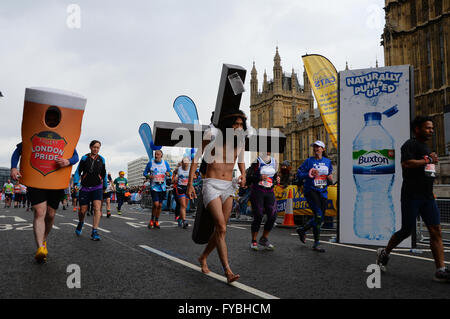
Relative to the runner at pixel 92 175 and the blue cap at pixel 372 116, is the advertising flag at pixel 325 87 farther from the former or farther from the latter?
the runner at pixel 92 175

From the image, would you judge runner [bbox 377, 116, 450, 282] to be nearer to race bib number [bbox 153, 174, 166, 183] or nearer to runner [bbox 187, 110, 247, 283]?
runner [bbox 187, 110, 247, 283]

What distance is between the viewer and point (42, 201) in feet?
16.0

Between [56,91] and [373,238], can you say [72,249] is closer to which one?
[56,91]

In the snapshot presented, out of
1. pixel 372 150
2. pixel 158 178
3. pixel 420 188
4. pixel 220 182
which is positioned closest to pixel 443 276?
pixel 420 188

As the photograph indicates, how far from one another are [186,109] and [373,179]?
9.07 m

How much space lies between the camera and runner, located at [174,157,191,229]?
32.8 ft

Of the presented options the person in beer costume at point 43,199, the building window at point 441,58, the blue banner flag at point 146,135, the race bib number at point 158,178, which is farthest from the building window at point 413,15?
the person in beer costume at point 43,199

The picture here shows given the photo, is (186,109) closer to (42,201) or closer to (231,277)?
(42,201)

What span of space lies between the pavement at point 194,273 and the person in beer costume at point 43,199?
267 mm

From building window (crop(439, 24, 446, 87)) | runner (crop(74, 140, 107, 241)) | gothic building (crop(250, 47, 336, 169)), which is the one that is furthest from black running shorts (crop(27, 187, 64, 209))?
gothic building (crop(250, 47, 336, 169))

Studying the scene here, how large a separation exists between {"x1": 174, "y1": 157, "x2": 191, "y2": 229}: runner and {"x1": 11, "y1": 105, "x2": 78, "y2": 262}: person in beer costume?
4901 millimetres

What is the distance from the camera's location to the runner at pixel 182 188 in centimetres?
999

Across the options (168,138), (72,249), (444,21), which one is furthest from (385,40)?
(72,249)
